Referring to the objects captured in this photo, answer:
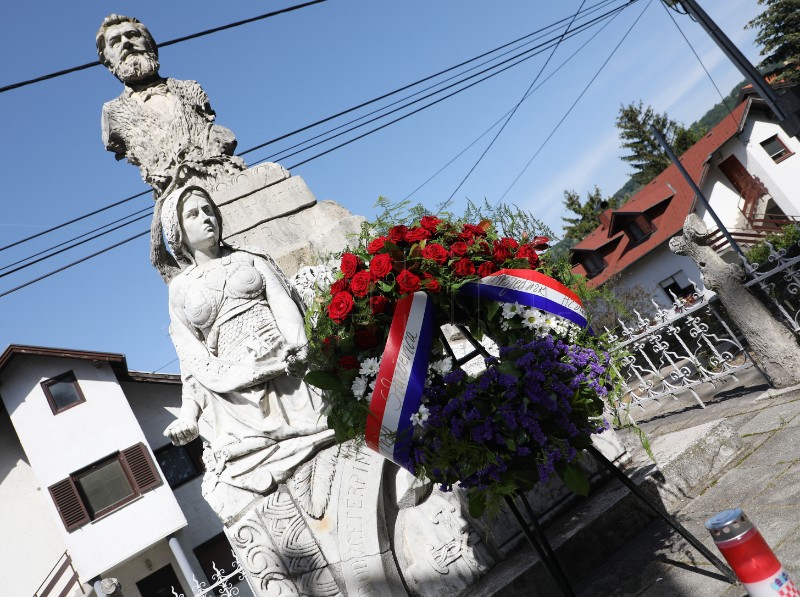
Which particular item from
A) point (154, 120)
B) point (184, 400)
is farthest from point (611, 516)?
point (154, 120)

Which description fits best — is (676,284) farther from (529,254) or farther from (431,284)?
(431,284)

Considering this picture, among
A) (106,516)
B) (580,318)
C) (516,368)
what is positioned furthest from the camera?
(106,516)

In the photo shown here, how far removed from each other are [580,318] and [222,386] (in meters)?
2.29

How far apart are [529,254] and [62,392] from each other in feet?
66.0

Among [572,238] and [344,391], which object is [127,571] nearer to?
[344,391]

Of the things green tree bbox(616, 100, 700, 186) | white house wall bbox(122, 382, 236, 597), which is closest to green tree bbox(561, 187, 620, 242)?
green tree bbox(616, 100, 700, 186)

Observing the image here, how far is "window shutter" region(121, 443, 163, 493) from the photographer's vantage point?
1895cm

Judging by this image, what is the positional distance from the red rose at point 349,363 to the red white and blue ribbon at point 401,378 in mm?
218

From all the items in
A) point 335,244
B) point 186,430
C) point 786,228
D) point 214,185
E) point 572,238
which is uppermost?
point 572,238

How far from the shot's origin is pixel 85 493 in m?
18.6

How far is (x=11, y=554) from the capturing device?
746 inches

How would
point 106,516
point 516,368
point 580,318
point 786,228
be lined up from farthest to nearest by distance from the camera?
point 106,516, point 786,228, point 580,318, point 516,368

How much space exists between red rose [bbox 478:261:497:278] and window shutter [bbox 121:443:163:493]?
18561 mm

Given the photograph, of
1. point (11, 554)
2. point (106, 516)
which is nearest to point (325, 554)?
point (106, 516)
